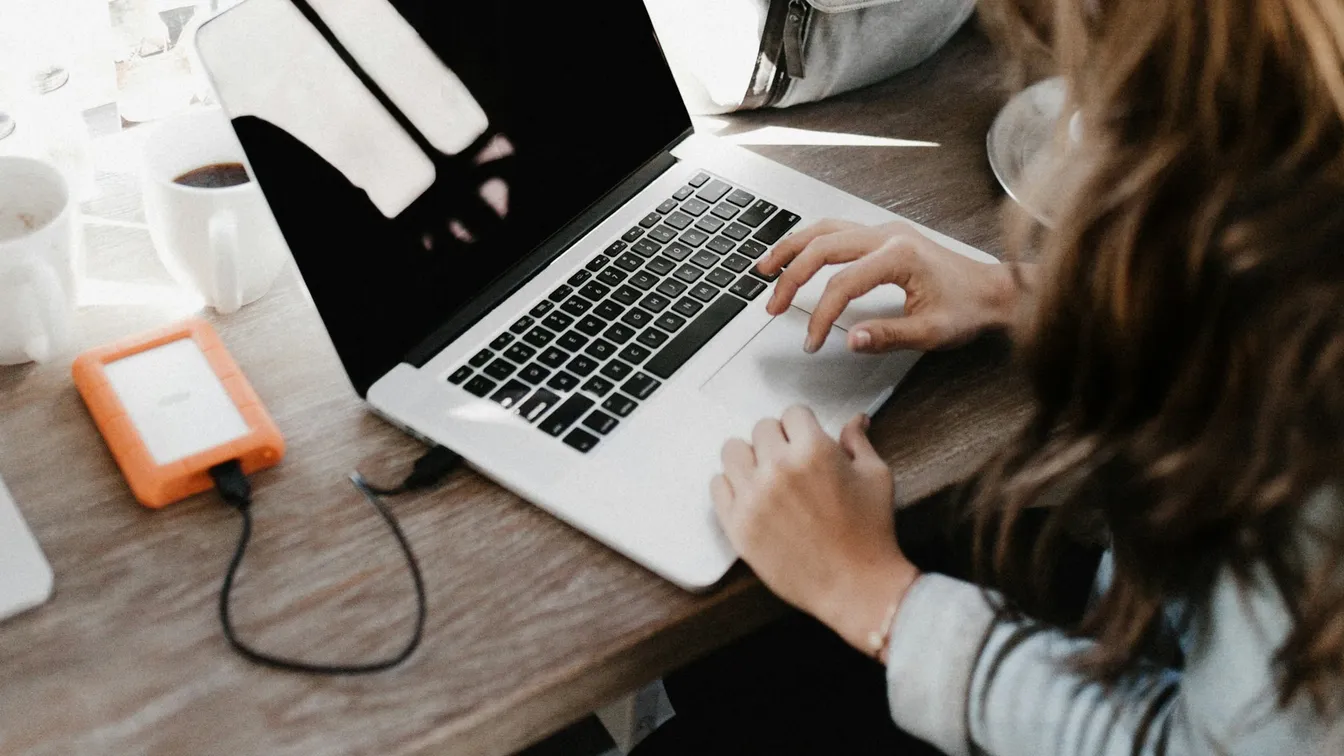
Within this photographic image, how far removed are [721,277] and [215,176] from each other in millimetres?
344

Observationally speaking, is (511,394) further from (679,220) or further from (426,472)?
(679,220)

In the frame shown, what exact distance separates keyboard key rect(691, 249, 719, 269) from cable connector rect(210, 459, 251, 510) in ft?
1.06

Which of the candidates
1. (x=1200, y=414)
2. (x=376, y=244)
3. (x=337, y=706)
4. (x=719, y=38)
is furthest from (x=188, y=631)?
(x=719, y=38)

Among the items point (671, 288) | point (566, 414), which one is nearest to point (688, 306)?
point (671, 288)

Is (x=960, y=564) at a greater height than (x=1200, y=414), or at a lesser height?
lesser

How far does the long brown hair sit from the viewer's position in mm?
428

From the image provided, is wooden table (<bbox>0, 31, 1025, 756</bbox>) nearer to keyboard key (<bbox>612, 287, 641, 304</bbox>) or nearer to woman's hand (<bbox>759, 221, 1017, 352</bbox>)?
woman's hand (<bbox>759, 221, 1017, 352</bbox>)

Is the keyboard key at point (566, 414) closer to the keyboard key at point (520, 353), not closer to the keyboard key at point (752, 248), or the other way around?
the keyboard key at point (520, 353)

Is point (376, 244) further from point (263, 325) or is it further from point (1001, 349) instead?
point (1001, 349)

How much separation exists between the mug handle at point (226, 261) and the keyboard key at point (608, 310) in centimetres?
23

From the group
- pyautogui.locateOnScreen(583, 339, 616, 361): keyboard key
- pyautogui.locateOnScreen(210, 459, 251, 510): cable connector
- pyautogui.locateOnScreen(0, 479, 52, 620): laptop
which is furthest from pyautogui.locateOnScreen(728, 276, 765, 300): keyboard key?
pyautogui.locateOnScreen(0, 479, 52, 620): laptop

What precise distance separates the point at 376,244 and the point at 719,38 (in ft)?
1.27

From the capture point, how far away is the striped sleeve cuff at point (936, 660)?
574 millimetres

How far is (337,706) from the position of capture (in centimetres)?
52
